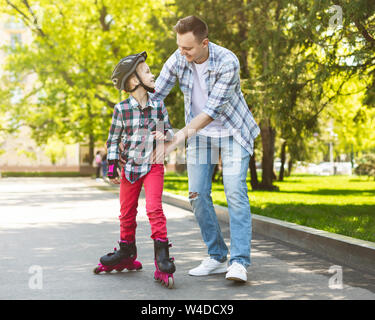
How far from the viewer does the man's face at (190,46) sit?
4.35 metres

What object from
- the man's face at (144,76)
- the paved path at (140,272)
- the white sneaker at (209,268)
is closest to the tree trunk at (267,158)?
the paved path at (140,272)

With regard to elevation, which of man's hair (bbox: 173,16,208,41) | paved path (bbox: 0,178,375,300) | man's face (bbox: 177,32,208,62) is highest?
man's hair (bbox: 173,16,208,41)

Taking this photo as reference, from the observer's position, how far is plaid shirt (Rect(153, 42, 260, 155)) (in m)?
4.39

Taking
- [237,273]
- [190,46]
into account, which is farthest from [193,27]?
[237,273]

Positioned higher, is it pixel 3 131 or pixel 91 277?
pixel 3 131

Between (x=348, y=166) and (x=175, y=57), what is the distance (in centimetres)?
5016

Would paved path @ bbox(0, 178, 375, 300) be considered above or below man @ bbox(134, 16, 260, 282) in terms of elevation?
below

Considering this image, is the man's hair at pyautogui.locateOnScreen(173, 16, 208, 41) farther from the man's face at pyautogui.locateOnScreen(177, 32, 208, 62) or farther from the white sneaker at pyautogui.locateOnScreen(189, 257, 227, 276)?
the white sneaker at pyautogui.locateOnScreen(189, 257, 227, 276)

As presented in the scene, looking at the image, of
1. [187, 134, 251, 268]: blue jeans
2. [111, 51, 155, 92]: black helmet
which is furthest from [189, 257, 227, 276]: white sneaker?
[111, 51, 155, 92]: black helmet

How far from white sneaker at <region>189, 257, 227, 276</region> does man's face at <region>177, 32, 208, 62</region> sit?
5.40 feet

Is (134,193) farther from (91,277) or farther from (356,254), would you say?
(356,254)
